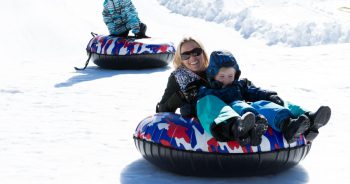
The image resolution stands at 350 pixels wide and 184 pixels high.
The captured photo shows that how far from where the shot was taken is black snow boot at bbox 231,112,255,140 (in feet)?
12.4

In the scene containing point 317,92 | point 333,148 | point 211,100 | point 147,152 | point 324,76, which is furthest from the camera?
point 324,76

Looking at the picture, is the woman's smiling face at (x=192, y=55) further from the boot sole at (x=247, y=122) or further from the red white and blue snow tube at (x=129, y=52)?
the red white and blue snow tube at (x=129, y=52)

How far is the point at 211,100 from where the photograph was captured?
419cm

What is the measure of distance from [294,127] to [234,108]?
388mm

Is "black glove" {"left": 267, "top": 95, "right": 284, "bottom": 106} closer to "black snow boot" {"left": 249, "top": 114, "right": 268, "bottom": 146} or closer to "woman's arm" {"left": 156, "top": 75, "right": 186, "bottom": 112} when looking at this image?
"black snow boot" {"left": 249, "top": 114, "right": 268, "bottom": 146}

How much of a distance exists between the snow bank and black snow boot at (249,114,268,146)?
515 inches

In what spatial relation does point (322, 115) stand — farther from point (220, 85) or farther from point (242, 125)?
Answer: point (220, 85)

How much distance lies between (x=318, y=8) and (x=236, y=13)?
260 centimetres

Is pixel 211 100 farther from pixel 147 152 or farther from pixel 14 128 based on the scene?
pixel 14 128

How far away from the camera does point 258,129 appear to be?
12.9 ft

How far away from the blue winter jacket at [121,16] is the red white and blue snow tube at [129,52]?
0.55ft

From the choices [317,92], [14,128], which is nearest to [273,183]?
[14,128]

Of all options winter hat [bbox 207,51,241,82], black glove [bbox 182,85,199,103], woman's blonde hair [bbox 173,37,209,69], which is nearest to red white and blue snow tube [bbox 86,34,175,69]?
woman's blonde hair [bbox 173,37,209,69]

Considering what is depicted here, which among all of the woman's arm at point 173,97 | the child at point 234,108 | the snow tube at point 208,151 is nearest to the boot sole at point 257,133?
the child at point 234,108
